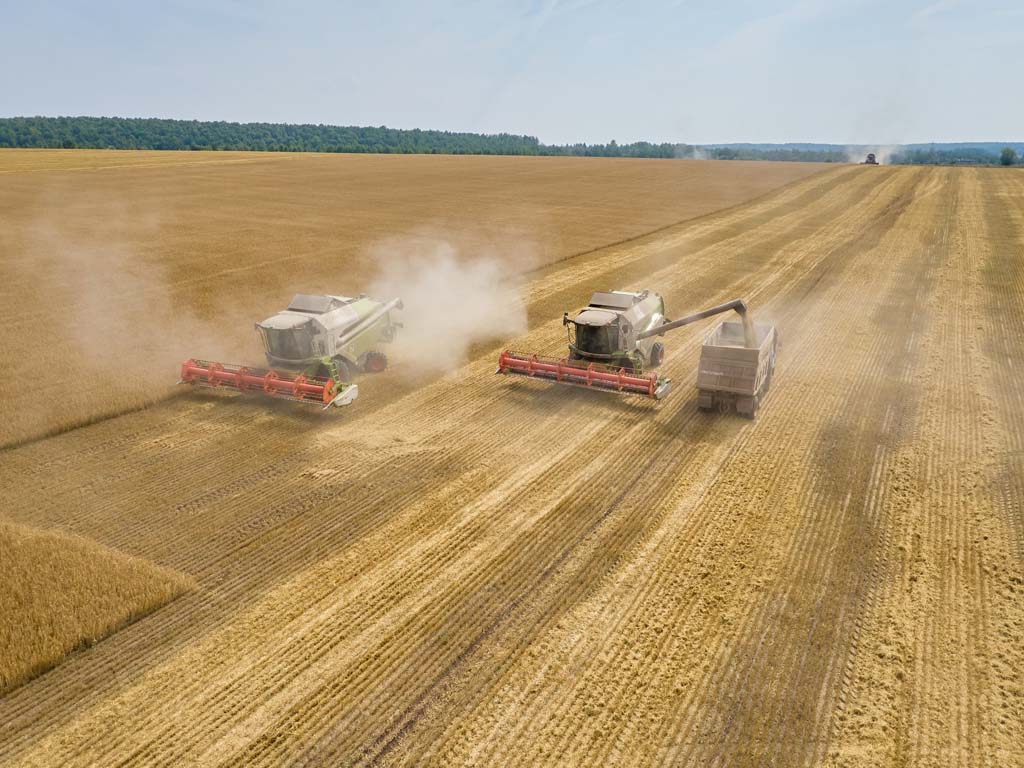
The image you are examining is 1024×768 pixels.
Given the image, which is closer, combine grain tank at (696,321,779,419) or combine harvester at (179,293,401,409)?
combine grain tank at (696,321,779,419)

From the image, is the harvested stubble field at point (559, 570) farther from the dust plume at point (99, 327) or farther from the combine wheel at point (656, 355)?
the dust plume at point (99, 327)

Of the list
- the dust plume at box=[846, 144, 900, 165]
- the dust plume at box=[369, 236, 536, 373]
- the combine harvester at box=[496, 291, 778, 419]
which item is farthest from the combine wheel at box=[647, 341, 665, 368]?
the dust plume at box=[846, 144, 900, 165]

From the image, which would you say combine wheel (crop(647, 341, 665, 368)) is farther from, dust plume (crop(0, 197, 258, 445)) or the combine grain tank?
dust plume (crop(0, 197, 258, 445))

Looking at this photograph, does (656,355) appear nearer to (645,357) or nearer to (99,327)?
(645,357)

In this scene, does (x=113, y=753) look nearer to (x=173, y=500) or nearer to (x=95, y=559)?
(x=95, y=559)

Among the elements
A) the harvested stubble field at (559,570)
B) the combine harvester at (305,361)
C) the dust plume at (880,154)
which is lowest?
the harvested stubble field at (559,570)

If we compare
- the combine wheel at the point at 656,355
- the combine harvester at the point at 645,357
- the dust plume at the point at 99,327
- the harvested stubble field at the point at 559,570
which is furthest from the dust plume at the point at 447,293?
the dust plume at the point at 99,327

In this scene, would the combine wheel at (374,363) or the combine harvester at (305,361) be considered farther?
A: the combine wheel at (374,363)
